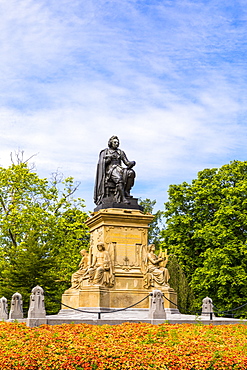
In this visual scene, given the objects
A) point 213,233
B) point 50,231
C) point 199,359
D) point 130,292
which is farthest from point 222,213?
point 199,359

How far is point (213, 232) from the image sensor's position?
33875 mm

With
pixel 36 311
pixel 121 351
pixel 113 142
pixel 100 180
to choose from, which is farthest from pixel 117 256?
pixel 121 351

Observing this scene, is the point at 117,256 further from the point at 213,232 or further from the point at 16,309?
the point at 213,232

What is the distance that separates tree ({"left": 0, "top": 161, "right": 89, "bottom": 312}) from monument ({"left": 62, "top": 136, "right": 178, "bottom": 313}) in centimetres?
1138

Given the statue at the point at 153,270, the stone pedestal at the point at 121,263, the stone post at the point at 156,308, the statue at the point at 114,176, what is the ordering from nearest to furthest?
the stone post at the point at 156,308
the stone pedestal at the point at 121,263
the statue at the point at 153,270
the statue at the point at 114,176

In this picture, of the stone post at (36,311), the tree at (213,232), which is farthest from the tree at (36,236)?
the stone post at (36,311)

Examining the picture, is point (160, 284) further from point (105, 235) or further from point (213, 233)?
point (213, 233)

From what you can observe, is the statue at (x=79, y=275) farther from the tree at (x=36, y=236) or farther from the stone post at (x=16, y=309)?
the tree at (x=36, y=236)

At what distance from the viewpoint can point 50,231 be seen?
3469cm

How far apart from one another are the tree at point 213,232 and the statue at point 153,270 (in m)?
12.6

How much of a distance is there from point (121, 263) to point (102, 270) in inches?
40.3

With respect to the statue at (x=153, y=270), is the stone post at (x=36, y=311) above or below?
below

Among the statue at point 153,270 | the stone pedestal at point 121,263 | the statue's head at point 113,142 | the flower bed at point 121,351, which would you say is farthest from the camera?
the statue's head at point 113,142

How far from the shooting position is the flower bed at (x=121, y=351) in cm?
851
